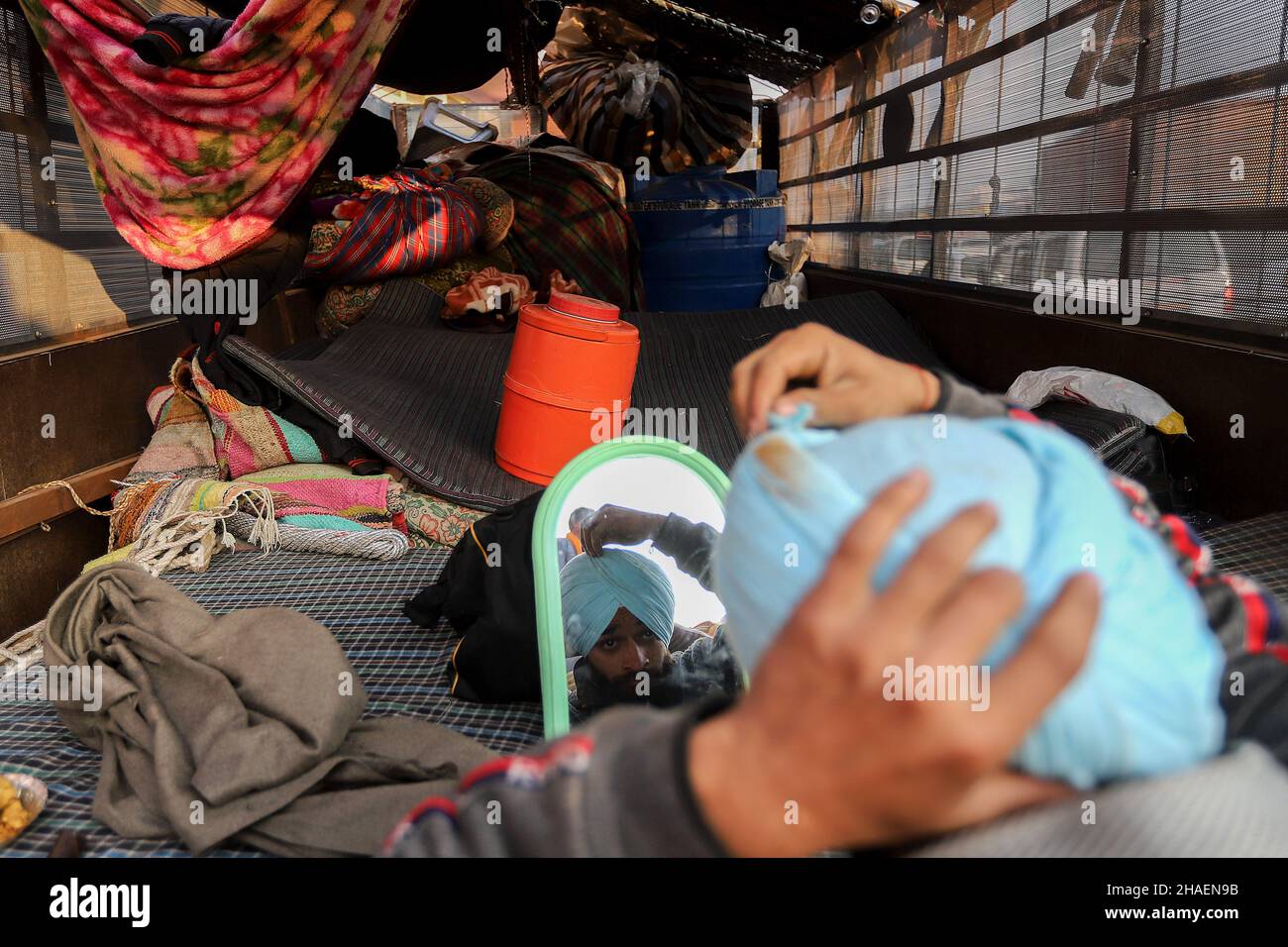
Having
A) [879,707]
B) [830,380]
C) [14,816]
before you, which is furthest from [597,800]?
[14,816]

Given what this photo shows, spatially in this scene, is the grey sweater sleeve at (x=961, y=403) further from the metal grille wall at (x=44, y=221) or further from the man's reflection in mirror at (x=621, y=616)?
the metal grille wall at (x=44, y=221)

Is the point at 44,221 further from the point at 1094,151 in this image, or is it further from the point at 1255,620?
the point at 1094,151

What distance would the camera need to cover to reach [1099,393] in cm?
256

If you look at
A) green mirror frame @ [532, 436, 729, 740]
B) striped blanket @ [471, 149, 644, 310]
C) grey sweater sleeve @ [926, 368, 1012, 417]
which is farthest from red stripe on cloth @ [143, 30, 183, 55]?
striped blanket @ [471, 149, 644, 310]

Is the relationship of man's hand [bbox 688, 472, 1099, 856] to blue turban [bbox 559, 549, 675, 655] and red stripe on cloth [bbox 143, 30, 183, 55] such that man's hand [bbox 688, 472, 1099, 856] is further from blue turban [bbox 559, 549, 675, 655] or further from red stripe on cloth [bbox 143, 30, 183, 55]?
red stripe on cloth [bbox 143, 30, 183, 55]

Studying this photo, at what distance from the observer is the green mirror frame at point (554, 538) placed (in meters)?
1.50

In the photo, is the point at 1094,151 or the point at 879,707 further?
the point at 1094,151

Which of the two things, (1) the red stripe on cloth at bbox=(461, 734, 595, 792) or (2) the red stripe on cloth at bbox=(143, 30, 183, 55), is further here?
(2) the red stripe on cloth at bbox=(143, 30, 183, 55)

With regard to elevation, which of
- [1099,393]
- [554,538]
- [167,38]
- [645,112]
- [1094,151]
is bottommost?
[554,538]

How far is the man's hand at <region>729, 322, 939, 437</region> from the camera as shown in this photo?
75cm

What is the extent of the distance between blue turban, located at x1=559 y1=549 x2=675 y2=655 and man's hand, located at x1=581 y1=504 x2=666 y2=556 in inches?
0.7

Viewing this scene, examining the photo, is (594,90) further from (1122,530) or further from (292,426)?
(1122,530)

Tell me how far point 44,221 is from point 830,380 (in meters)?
2.47

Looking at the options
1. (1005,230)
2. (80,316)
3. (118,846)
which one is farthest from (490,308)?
(118,846)
